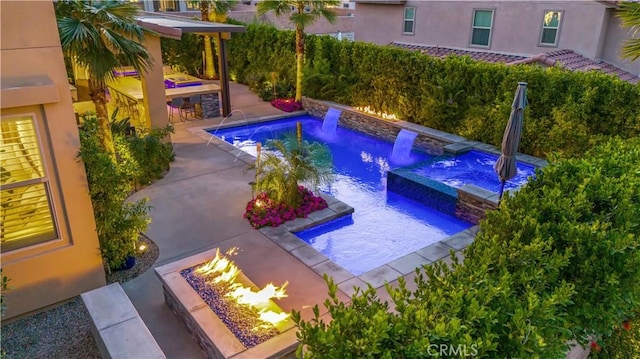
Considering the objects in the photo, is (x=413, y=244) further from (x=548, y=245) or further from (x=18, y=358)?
(x=18, y=358)

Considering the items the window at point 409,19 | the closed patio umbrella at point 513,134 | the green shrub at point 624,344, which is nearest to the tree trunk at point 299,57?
the window at point 409,19

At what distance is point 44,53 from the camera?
5312 millimetres

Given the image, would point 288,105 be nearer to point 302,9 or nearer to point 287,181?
point 302,9

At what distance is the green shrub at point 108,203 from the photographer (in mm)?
5974

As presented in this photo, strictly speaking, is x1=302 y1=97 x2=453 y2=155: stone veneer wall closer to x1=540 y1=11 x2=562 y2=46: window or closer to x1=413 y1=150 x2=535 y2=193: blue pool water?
x1=413 y1=150 x2=535 y2=193: blue pool water

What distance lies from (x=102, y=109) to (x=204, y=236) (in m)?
3.16

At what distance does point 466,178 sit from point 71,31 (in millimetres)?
9056

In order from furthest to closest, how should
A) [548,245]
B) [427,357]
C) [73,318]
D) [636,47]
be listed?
1. [636,47]
2. [73,318]
3. [548,245]
4. [427,357]

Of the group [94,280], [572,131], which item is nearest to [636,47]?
[572,131]

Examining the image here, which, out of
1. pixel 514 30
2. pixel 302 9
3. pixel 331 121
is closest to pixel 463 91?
pixel 331 121

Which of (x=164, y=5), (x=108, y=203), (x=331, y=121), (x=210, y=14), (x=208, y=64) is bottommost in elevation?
(x=331, y=121)

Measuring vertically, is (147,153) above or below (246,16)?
below

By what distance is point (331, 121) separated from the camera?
53.9 ft

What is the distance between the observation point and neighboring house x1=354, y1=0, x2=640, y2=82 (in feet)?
48.5
